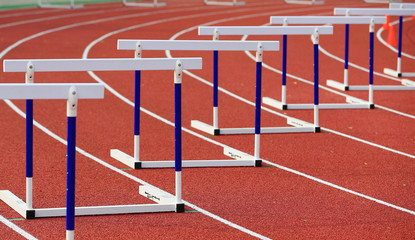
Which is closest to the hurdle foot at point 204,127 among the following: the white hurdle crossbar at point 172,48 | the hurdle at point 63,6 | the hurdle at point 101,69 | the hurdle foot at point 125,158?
the white hurdle crossbar at point 172,48

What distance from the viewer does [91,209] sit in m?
5.62

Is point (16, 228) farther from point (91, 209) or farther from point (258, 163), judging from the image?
point (258, 163)

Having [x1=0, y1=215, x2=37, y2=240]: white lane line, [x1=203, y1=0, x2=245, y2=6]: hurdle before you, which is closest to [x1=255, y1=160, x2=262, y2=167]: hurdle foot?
[x1=0, y1=215, x2=37, y2=240]: white lane line

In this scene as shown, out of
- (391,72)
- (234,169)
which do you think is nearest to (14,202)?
(234,169)

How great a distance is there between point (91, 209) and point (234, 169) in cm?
166

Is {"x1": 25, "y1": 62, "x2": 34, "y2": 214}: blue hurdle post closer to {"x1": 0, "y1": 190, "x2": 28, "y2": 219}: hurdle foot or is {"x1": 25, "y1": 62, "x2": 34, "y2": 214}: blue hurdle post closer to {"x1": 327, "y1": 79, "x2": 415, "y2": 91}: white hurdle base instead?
{"x1": 0, "y1": 190, "x2": 28, "y2": 219}: hurdle foot

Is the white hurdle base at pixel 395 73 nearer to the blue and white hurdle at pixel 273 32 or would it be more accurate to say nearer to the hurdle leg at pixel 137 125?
the blue and white hurdle at pixel 273 32

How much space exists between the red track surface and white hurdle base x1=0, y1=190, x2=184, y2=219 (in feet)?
0.16

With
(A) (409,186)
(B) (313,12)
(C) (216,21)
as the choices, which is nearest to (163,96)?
(A) (409,186)

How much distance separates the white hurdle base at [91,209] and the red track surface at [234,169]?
0.16 feet

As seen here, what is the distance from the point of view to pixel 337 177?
6727mm

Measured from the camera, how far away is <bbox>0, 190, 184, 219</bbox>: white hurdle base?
5.56 metres

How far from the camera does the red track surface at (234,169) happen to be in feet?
18.0

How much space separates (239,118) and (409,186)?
287 centimetres
